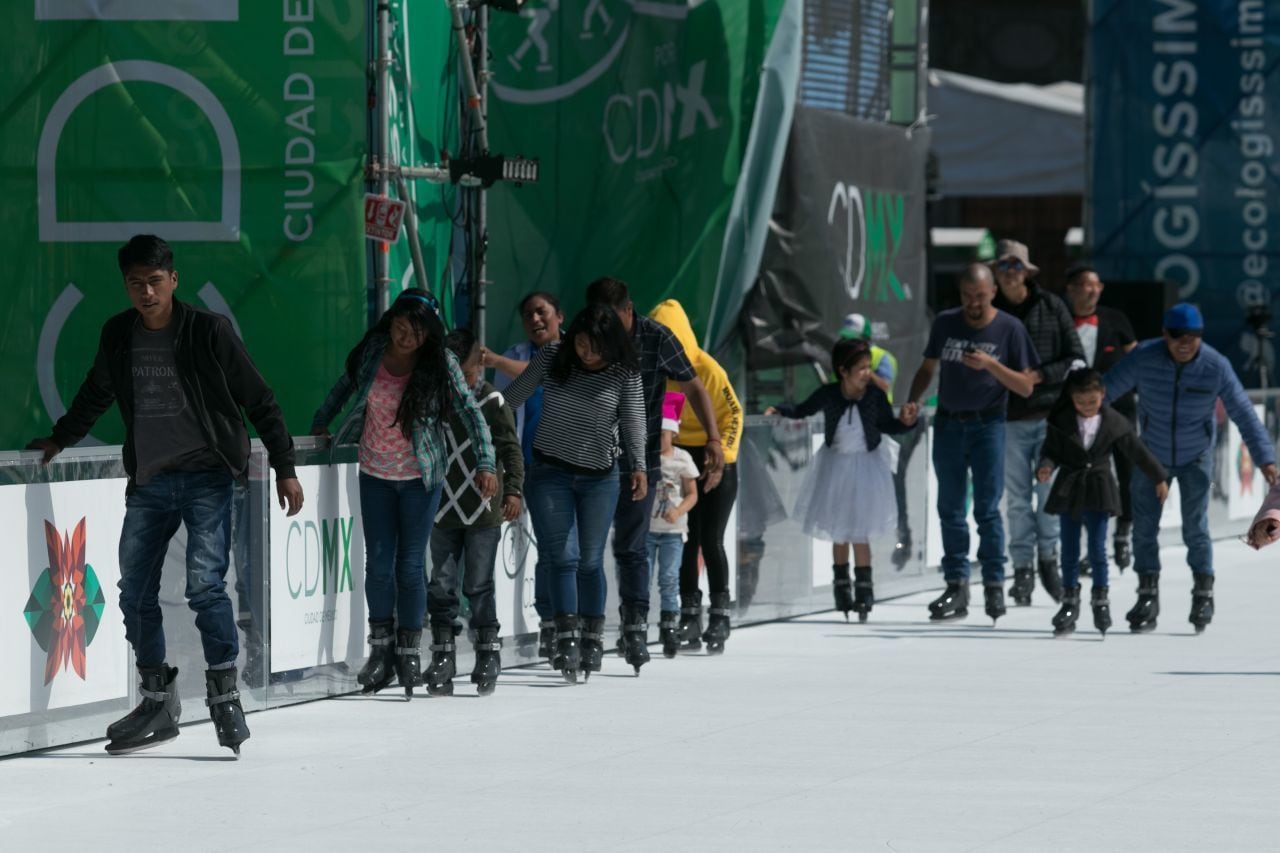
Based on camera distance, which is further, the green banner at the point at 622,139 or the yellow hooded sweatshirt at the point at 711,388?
the green banner at the point at 622,139

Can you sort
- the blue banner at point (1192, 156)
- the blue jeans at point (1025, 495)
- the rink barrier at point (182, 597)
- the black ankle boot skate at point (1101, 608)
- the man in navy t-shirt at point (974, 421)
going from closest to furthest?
the rink barrier at point (182, 597)
the black ankle boot skate at point (1101, 608)
the man in navy t-shirt at point (974, 421)
the blue jeans at point (1025, 495)
the blue banner at point (1192, 156)

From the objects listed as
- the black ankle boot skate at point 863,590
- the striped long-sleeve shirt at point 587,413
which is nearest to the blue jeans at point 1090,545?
the black ankle boot skate at point 863,590

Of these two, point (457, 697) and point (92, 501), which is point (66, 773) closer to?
point (92, 501)

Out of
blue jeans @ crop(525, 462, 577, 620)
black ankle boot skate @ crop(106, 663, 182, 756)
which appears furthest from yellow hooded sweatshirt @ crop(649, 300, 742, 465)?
black ankle boot skate @ crop(106, 663, 182, 756)

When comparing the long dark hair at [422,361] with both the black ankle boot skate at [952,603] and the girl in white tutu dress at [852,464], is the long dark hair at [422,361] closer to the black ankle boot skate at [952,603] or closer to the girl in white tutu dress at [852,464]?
the girl in white tutu dress at [852,464]

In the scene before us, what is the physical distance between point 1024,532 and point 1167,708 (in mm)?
4227

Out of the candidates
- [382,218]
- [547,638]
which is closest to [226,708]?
[547,638]

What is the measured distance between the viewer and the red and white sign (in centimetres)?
1155

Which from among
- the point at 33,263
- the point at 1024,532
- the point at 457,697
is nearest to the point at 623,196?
the point at 1024,532

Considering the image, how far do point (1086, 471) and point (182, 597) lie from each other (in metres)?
5.01

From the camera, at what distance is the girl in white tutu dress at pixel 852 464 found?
13.6 metres

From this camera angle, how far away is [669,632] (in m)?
11.9

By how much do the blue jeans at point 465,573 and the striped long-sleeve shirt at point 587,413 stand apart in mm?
440

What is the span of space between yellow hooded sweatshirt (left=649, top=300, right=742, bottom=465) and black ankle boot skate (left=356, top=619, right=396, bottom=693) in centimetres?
212
